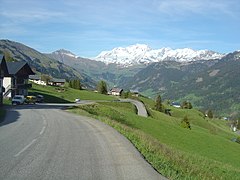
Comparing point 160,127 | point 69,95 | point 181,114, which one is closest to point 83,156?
point 160,127

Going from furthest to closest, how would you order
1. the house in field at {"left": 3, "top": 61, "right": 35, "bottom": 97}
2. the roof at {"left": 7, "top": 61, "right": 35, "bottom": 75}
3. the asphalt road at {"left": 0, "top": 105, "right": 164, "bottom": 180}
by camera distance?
the roof at {"left": 7, "top": 61, "right": 35, "bottom": 75} < the house in field at {"left": 3, "top": 61, "right": 35, "bottom": 97} < the asphalt road at {"left": 0, "top": 105, "right": 164, "bottom": 180}

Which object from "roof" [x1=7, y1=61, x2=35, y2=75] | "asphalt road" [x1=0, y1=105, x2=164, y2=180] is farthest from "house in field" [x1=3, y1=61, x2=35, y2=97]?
"asphalt road" [x1=0, y1=105, x2=164, y2=180]

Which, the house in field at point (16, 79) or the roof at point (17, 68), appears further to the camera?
the roof at point (17, 68)

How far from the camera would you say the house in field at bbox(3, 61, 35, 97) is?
3265 inches

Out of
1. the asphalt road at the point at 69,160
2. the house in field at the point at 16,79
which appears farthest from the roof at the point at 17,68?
→ the asphalt road at the point at 69,160

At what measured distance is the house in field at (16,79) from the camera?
8294 cm

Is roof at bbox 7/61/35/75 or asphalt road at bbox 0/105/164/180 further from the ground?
roof at bbox 7/61/35/75

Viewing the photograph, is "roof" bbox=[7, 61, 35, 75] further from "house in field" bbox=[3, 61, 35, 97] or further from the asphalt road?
the asphalt road

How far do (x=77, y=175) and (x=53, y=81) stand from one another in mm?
178412

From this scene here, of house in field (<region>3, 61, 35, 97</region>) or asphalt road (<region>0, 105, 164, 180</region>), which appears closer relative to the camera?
asphalt road (<region>0, 105, 164, 180</region>)

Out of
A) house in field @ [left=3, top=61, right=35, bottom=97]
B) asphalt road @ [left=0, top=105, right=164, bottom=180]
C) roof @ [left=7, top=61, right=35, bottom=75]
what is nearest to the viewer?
asphalt road @ [left=0, top=105, right=164, bottom=180]

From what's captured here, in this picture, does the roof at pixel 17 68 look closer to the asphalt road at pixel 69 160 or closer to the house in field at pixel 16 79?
the house in field at pixel 16 79

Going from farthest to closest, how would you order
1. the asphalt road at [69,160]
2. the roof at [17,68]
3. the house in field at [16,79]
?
the roof at [17,68] → the house in field at [16,79] → the asphalt road at [69,160]

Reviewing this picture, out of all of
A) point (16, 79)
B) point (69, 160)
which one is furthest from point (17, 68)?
point (69, 160)
